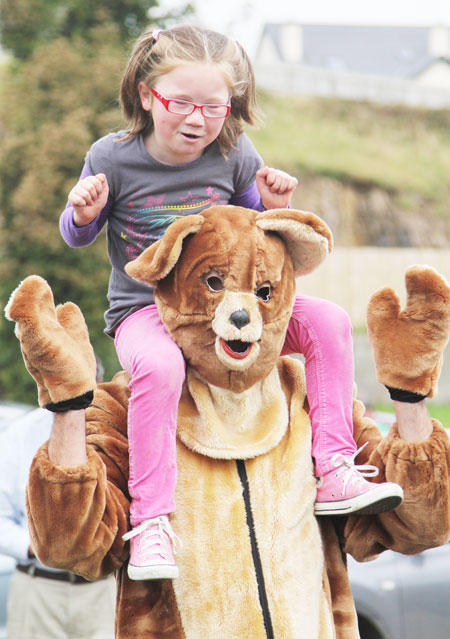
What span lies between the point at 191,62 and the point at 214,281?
2.23ft

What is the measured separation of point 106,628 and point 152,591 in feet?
6.84

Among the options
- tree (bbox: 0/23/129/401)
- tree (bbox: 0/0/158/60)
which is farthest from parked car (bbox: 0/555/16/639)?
tree (bbox: 0/0/158/60)

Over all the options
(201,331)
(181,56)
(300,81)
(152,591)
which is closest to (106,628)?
(152,591)

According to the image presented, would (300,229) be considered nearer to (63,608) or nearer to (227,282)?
(227,282)

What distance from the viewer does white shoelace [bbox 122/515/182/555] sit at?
8.33 ft

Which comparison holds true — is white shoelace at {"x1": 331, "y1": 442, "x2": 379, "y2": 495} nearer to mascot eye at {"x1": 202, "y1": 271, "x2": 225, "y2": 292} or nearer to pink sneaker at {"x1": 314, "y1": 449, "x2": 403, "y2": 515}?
pink sneaker at {"x1": 314, "y1": 449, "x2": 403, "y2": 515}

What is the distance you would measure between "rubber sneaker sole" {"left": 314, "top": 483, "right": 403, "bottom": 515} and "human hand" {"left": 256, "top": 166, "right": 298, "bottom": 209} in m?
0.97

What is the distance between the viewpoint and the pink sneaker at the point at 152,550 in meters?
2.48

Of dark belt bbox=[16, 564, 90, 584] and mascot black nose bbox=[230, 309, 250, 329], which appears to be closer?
mascot black nose bbox=[230, 309, 250, 329]

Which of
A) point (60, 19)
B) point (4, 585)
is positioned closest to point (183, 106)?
point (4, 585)

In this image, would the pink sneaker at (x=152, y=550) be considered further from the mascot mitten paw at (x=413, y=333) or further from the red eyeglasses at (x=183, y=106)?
the red eyeglasses at (x=183, y=106)

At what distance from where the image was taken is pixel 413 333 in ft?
8.96

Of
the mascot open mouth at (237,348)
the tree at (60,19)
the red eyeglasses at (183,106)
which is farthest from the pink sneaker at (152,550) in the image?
the tree at (60,19)

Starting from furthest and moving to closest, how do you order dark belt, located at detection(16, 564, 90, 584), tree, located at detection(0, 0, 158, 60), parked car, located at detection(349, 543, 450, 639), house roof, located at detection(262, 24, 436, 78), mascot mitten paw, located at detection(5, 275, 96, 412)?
house roof, located at detection(262, 24, 436, 78), tree, located at detection(0, 0, 158, 60), parked car, located at detection(349, 543, 450, 639), dark belt, located at detection(16, 564, 90, 584), mascot mitten paw, located at detection(5, 275, 96, 412)
